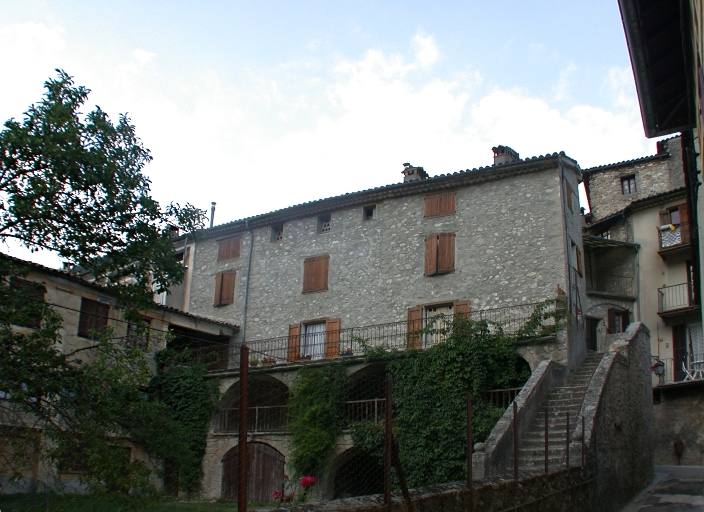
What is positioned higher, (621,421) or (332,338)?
(332,338)

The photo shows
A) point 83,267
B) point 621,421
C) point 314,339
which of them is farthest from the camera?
point 314,339

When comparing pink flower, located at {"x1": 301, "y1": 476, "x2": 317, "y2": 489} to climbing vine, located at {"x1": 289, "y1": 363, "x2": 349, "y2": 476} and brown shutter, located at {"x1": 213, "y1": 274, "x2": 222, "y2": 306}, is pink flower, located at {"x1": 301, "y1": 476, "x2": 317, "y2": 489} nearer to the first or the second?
climbing vine, located at {"x1": 289, "y1": 363, "x2": 349, "y2": 476}

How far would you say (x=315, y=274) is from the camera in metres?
26.0

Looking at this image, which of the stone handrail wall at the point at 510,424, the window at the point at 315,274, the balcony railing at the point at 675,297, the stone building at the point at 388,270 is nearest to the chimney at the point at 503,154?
the stone building at the point at 388,270

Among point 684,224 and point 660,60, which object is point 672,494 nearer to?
point 660,60

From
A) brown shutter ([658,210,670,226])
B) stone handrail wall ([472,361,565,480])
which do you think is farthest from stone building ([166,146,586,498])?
brown shutter ([658,210,670,226])

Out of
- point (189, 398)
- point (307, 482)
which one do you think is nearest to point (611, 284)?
point (307, 482)

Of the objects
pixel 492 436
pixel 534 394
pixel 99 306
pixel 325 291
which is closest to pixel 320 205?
pixel 325 291

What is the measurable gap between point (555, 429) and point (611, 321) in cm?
1496

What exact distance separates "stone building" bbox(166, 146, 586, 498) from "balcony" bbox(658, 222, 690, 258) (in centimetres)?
760

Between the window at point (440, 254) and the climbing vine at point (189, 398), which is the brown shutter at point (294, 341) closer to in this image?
the climbing vine at point (189, 398)

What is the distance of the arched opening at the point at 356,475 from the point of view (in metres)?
20.8

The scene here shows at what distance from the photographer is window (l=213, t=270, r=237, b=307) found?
27894 mm

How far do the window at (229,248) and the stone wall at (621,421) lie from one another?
15.0 meters
